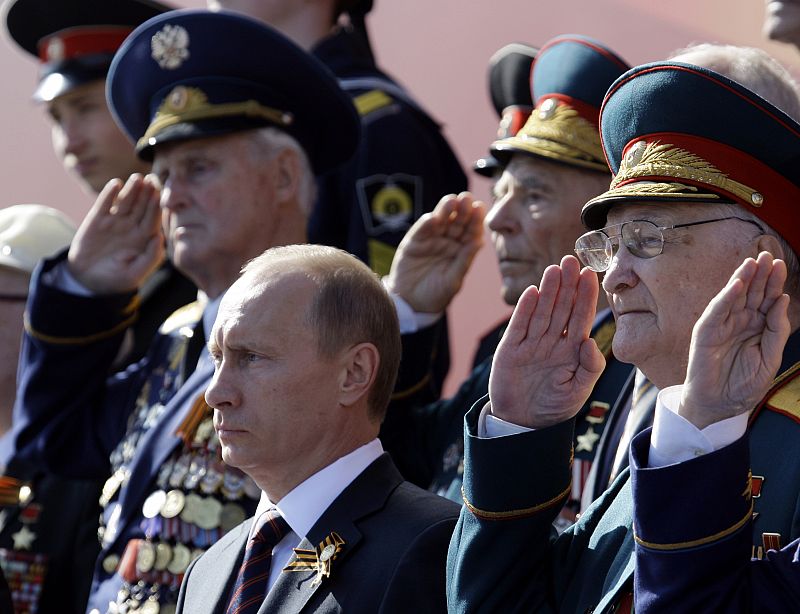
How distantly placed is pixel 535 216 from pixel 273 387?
1.13 m

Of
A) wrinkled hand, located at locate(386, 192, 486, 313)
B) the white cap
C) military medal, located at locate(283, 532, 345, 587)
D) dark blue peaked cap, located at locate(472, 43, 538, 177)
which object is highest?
dark blue peaked cap, located at locate(472, 43, 538, 177)

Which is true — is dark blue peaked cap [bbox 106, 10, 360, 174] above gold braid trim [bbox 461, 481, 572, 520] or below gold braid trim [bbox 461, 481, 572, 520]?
above

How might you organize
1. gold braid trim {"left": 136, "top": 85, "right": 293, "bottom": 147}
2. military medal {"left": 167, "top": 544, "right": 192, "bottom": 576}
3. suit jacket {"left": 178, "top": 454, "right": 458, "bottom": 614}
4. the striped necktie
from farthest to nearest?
gold braid trim {"left": 136, "top": 85, "right": 293, "bottom": 147}, military medal {"left": 167, "top": 544, "right": 192, "bottom": 576}, the striped necktie, suit jacket {"left": 178, "top": 454, "right": 458, "bottom": 614}

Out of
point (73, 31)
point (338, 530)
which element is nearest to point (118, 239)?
point (73, 31)

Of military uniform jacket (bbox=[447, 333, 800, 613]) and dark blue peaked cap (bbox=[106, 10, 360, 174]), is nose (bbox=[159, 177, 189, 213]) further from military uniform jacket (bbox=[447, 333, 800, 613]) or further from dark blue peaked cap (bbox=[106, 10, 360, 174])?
military uniform jacket (bbox=[447, 333, 800, 613])

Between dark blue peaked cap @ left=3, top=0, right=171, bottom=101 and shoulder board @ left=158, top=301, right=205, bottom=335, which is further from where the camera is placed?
dark blue peaked cap @ left=3, top=0, right=171, bottom=101

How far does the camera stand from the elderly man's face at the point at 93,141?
5742 millimetres

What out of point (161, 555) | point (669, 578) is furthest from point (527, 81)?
point (669, 578)

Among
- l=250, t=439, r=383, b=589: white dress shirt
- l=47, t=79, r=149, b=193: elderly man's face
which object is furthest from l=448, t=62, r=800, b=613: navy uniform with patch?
l=47, t=79, r=149, b=193: elderly man's face

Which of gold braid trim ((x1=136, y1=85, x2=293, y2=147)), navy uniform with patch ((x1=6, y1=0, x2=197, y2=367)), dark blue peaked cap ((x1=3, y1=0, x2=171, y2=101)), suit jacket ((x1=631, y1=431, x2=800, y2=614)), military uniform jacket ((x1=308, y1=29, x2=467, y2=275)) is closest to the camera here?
suit jacket ((x1=631, y1=431, x2=800, y2=614))

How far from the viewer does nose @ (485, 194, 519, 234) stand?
4258 mm

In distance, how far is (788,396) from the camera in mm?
2764

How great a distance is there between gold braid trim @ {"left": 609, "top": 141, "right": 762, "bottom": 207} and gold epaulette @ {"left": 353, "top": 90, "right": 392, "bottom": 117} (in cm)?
235

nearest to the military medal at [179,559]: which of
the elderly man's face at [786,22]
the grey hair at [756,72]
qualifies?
the grey hair at [756,72]
